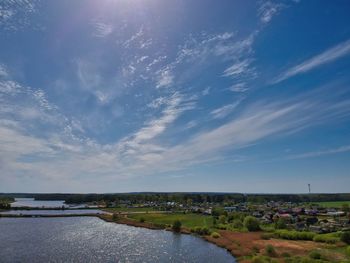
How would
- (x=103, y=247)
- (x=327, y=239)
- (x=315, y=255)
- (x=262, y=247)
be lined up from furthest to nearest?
(x=327, y=239), (x=262, y=247), (x=103, y=247), (x=315, y=255)

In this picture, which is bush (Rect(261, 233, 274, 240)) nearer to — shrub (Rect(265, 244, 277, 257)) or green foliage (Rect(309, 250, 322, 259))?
shrub (Rect(265, 244, 277, 257))

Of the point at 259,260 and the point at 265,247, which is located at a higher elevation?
the point at 265,247

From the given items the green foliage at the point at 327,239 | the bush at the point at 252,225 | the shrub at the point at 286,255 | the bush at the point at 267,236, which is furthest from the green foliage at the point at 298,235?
the shrub at the point at 286,255

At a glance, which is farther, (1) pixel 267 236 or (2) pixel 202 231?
(2) pixel 202 231

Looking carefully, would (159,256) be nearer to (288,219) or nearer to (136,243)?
(136,243)

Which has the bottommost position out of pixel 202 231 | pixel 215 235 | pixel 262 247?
pixel 262 247

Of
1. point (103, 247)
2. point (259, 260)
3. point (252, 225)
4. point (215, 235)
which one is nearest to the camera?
point (259, 260)

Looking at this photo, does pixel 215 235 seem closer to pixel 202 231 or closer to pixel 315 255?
pixel 202 231

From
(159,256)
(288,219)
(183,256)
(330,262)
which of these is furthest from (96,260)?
(288,219)

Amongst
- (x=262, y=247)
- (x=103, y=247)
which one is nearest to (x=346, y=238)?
(x=262, y=247)

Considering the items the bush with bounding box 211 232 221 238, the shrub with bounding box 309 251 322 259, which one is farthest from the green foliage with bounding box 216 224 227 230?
the shrub with bounding box 309 251 322 259
